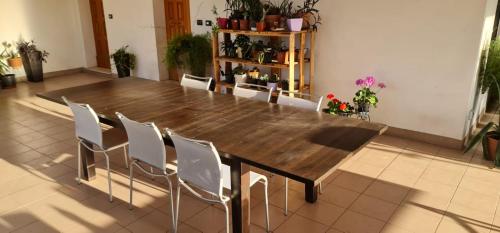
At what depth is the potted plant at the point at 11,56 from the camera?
7.37 m

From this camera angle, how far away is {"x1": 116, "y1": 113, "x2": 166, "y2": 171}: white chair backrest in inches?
96.0

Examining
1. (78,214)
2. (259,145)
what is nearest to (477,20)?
(259,145)

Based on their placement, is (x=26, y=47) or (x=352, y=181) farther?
(x=26, y=47)

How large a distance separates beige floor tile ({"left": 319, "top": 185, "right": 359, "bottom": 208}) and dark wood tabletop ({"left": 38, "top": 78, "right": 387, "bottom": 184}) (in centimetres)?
75

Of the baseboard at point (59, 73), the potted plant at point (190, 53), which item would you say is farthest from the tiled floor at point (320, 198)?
the baseboard at point (59, 73)

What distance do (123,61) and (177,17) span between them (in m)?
1.40

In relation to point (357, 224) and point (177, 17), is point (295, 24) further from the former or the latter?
point (177, 17)

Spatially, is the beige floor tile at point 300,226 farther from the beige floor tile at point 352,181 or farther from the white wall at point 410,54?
the white wall at point 410,54

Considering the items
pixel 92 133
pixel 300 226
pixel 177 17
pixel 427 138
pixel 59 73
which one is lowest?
pixel 300 226

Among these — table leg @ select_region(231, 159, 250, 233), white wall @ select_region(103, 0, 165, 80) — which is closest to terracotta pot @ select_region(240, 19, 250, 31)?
white wall @ select_region(103, 0, 165, 80)

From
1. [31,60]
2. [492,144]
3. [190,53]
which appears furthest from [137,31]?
[492,144]

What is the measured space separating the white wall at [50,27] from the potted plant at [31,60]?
218mm

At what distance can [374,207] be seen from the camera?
298 centimetres

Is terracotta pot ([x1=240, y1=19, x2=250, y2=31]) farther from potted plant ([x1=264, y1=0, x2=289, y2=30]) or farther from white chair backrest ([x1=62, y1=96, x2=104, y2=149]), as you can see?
white chair backrest ([x1=62, y1=96, x2=104, y2=149])
